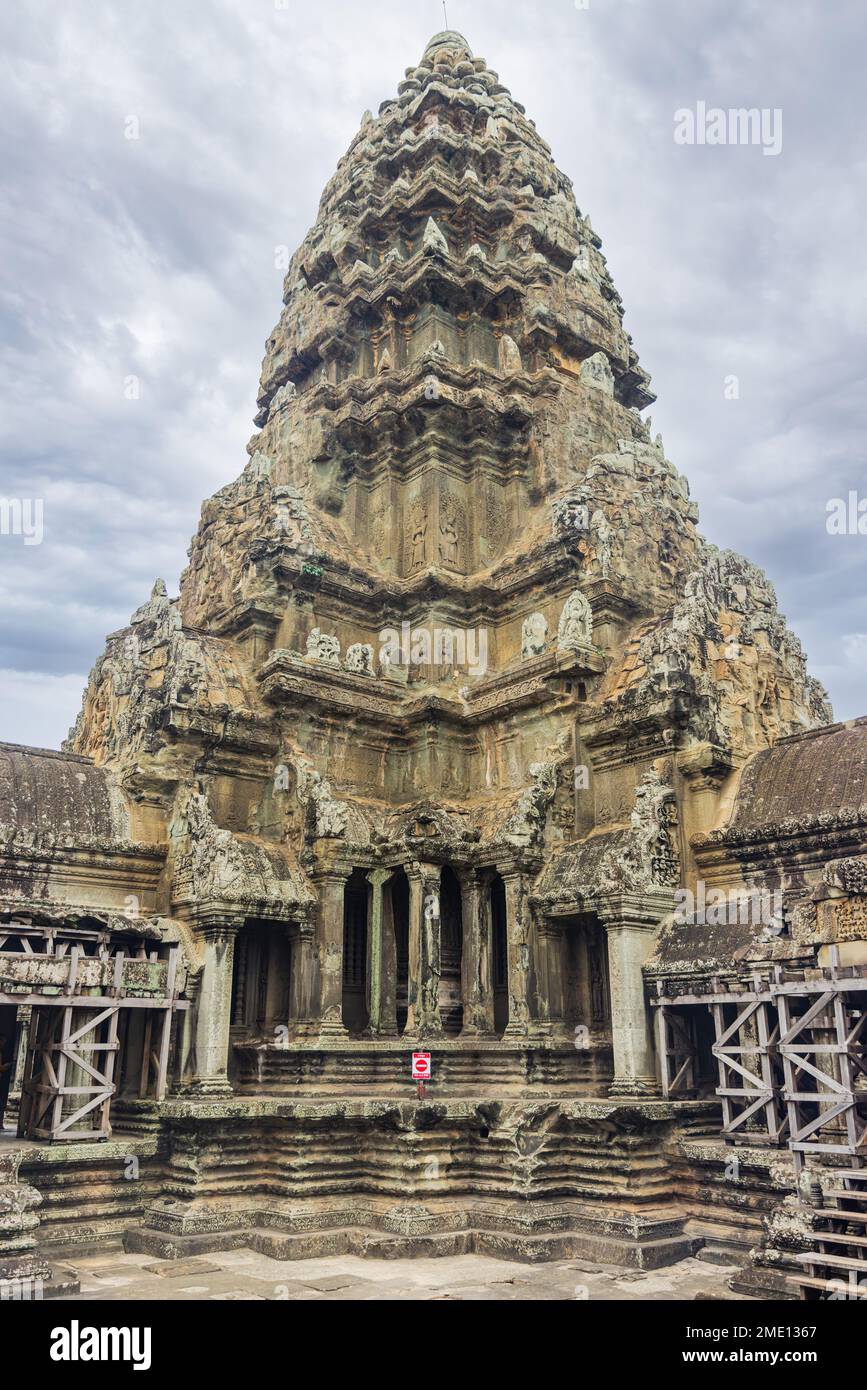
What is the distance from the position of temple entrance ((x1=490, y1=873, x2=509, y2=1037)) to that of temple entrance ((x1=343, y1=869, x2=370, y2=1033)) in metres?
2.03

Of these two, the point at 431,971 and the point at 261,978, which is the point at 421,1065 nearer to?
the point at 431,971

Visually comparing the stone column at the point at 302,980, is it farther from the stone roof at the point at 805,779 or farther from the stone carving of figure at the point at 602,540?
the stone carving of figure at the point at 602,540

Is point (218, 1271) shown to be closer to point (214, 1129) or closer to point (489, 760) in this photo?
Answer: point (214, 1129)

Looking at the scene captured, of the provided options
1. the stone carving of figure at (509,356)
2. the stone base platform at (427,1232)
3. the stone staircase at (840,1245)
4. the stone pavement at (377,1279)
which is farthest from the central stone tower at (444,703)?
the stone staircase at (840,1245)

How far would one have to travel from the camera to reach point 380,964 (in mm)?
16797

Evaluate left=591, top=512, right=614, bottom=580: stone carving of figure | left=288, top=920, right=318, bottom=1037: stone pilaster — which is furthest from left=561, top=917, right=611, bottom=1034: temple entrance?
left=591, top=512, right=614, bottom=580: stone carving of figure

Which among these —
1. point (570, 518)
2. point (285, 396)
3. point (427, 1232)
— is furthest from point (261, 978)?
point (285, 396)

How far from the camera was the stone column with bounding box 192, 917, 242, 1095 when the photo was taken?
14.6m

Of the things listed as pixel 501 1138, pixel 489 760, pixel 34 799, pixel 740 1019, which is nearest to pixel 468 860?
pixel 489 760

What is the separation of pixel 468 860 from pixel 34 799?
Answer: 255 inches

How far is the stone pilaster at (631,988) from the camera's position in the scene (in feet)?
46.9

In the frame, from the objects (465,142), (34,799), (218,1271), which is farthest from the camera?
(465,142)

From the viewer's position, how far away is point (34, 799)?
1567 cm

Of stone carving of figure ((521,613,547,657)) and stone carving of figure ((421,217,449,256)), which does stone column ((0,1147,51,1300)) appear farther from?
stone carving of figure ((421,217,449,256))
